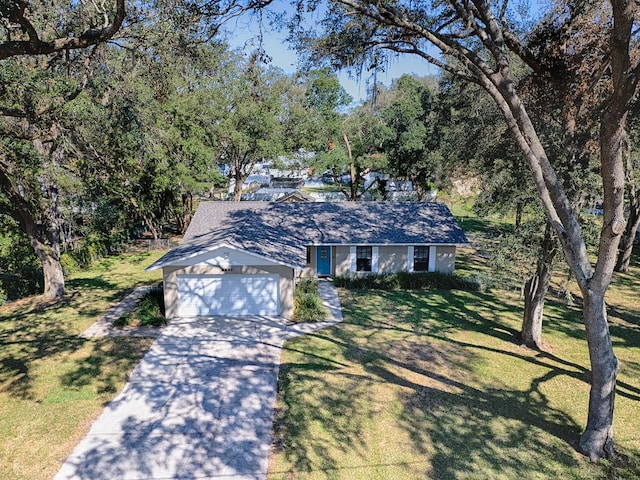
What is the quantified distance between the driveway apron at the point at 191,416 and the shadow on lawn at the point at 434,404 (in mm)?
639

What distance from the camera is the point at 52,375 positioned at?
10797 mm

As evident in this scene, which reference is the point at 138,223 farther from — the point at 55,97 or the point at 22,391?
the point at 22,391

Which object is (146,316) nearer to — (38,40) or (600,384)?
(38,40)

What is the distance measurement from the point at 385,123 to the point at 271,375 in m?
23.2

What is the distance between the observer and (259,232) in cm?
1681

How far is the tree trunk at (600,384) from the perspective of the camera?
7926mm

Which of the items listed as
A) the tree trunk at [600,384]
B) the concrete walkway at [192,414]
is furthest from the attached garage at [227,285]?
the tree trunk at [600,384]

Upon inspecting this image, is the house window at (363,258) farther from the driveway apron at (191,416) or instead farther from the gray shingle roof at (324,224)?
the driveway apron at (191,416)

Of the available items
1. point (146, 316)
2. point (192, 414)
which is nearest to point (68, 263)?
point (146, 316)

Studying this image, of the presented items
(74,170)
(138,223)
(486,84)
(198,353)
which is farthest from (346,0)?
(138,223)

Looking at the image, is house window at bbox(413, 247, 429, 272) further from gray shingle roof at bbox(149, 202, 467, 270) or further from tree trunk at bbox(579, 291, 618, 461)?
tree trunk at bbox(579, 291, 618, 461)

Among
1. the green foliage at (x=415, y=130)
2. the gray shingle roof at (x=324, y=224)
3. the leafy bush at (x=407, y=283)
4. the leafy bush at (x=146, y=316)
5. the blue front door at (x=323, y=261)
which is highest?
the green foliage at (x=415, y=130)

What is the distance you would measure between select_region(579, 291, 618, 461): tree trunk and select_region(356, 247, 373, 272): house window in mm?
11828

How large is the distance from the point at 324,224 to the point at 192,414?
12.1 m
